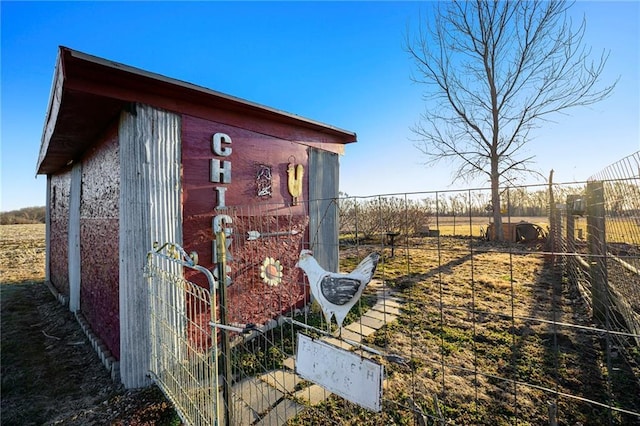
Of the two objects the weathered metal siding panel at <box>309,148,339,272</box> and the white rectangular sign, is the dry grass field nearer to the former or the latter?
the white rectangular sign

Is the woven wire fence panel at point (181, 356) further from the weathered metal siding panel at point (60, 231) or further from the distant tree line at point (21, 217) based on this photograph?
the distant tree line at point (21, 217)

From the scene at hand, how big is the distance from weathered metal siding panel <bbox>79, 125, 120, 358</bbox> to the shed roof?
1.06 feet

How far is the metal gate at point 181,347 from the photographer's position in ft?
6.19

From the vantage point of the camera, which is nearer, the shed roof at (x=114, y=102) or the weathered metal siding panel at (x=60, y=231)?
the shed roof at (x=114, y=102)

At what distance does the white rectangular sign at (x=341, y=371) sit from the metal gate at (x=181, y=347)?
594 mm

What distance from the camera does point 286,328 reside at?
167 inches

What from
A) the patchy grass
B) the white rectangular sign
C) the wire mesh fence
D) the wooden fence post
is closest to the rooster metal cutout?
the wire mesh fence

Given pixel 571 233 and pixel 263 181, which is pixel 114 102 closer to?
pixel 263 181

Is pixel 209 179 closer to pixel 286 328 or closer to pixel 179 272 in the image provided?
pixel 179 272

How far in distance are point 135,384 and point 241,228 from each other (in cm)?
209

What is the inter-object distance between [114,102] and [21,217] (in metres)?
27.2

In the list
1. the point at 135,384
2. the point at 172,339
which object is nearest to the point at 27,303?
the point at 135,384

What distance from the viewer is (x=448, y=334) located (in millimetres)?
3854

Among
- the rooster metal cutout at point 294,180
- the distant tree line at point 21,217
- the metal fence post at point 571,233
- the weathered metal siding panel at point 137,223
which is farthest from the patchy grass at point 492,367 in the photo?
the distant tree line at point 21,217
